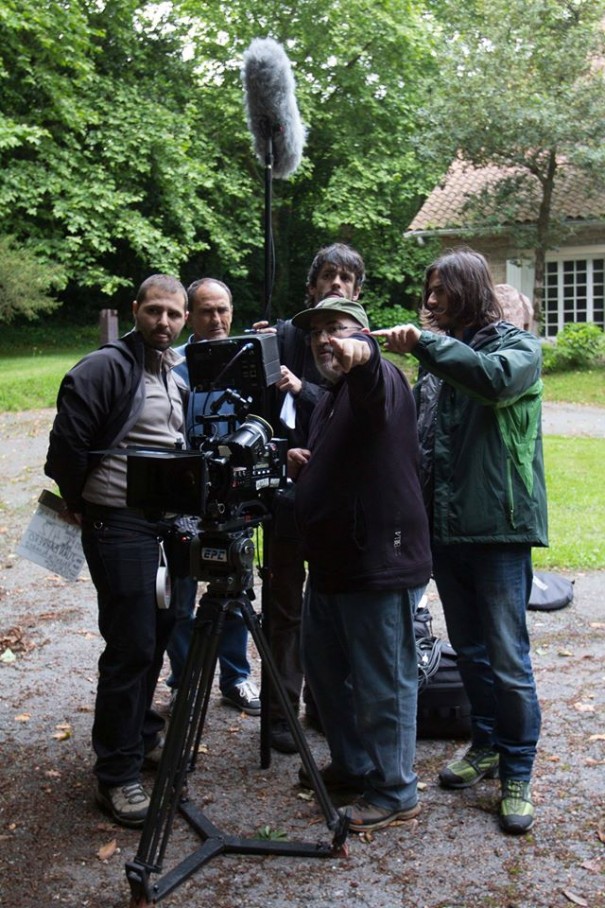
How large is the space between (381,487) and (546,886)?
4.62ft

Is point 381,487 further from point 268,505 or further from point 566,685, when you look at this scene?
point 566,685

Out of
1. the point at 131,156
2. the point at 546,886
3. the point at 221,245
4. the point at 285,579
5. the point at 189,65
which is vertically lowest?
the point at 546,886

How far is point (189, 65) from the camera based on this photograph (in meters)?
23.9

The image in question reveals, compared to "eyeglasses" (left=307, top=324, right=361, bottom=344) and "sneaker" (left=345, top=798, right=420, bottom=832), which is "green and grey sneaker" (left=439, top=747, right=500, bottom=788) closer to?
"sneaker" (left=345, top=798, right=420, bottom=832)

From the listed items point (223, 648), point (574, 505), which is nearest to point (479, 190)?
point (574, 505)

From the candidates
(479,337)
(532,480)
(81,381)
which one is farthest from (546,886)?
(81,381)

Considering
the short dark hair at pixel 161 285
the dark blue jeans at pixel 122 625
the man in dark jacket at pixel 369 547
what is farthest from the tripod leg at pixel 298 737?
the short dark hair at pixel 161 285

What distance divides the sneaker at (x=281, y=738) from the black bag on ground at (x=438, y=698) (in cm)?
58

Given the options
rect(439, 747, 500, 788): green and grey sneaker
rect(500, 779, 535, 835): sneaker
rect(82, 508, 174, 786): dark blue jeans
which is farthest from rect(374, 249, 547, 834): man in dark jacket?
rect(82, 508, 174, 786): dark blue jeans

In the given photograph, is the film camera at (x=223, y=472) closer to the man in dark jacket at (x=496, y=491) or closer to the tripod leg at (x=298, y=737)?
the tripod leg at (x=298, y=737)

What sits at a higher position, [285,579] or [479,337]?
[479,337]

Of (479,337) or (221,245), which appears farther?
(221,245)

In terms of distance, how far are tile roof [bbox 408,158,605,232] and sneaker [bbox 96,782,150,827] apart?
1655 centimetres

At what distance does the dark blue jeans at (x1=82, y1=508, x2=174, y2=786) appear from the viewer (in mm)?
3518
